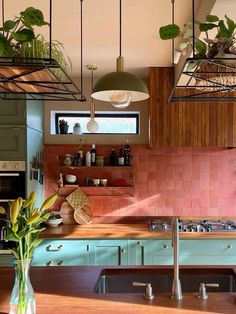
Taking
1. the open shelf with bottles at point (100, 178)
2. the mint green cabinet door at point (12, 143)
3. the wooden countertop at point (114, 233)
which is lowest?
the wooden countertop at point (114, 233)

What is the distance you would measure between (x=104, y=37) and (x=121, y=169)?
5.55 feet

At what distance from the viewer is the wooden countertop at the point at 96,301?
4.65ft

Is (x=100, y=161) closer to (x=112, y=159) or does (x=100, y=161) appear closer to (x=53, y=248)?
(x=112, y=159)

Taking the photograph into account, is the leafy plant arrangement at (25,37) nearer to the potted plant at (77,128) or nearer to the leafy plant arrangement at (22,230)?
the leafy plant arrangement at (22,230)

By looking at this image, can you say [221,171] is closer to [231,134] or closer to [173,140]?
[231,134]

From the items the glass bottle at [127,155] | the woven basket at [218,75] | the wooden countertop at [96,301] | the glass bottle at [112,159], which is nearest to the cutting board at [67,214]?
the glass bottle at [112,159]

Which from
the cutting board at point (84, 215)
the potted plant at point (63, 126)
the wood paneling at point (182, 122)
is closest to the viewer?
the wood paneling at point (182, 122)

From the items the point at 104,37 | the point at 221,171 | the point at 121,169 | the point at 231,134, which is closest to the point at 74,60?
the point at 104,37

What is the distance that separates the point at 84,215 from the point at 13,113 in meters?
1.44

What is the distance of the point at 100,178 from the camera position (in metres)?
3.99

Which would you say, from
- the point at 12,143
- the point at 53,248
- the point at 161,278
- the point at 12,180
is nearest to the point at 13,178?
the point at 12,180

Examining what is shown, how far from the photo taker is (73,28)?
2.58m

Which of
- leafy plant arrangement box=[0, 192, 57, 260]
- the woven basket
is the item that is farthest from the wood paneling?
leafy plant arrangement box=[0, 192, 57, 260]

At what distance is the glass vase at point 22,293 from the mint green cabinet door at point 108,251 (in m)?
2.10
